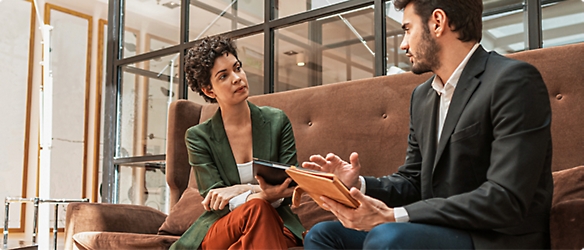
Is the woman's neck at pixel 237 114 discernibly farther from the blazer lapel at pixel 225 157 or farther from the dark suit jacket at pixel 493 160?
the dark suit jacket at pixel 493 160

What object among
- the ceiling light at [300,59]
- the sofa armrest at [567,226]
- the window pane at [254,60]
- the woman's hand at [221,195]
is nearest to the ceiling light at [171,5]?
the window pane at [254,60]

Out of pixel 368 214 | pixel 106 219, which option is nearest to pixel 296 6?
pixel 106 219

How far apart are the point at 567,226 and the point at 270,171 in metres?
0.83

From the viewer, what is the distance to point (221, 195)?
201cm

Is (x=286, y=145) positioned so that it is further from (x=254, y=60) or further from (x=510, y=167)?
(x=254, y=60)

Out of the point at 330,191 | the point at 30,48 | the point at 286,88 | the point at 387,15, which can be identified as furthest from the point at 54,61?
the point at 330,191

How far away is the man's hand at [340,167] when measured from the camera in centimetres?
150

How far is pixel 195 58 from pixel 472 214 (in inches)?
59.1

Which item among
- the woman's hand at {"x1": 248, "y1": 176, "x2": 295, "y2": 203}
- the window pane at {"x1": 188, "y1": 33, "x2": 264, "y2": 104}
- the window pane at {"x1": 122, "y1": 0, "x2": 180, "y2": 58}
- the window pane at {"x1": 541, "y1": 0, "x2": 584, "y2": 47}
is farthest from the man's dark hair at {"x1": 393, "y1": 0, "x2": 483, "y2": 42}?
the window pane at {"x1": 122, "y1": 0, "x2": 180, "y2": 58}

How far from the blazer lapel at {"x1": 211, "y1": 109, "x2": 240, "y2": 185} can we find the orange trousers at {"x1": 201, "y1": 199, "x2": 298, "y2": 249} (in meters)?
0.28

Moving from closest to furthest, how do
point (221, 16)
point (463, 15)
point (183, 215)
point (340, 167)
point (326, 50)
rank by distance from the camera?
point (463, 15) < point (340, 167) < point (183, 215) < point (326, 50) < point (221, 16)

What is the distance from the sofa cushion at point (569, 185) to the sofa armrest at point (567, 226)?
0.38 m

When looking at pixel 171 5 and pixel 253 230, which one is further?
pixel 171 5

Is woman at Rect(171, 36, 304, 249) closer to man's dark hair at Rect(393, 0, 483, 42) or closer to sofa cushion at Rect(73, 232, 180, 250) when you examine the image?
sofa cushion at Rect(73, 232, 180, 250)
